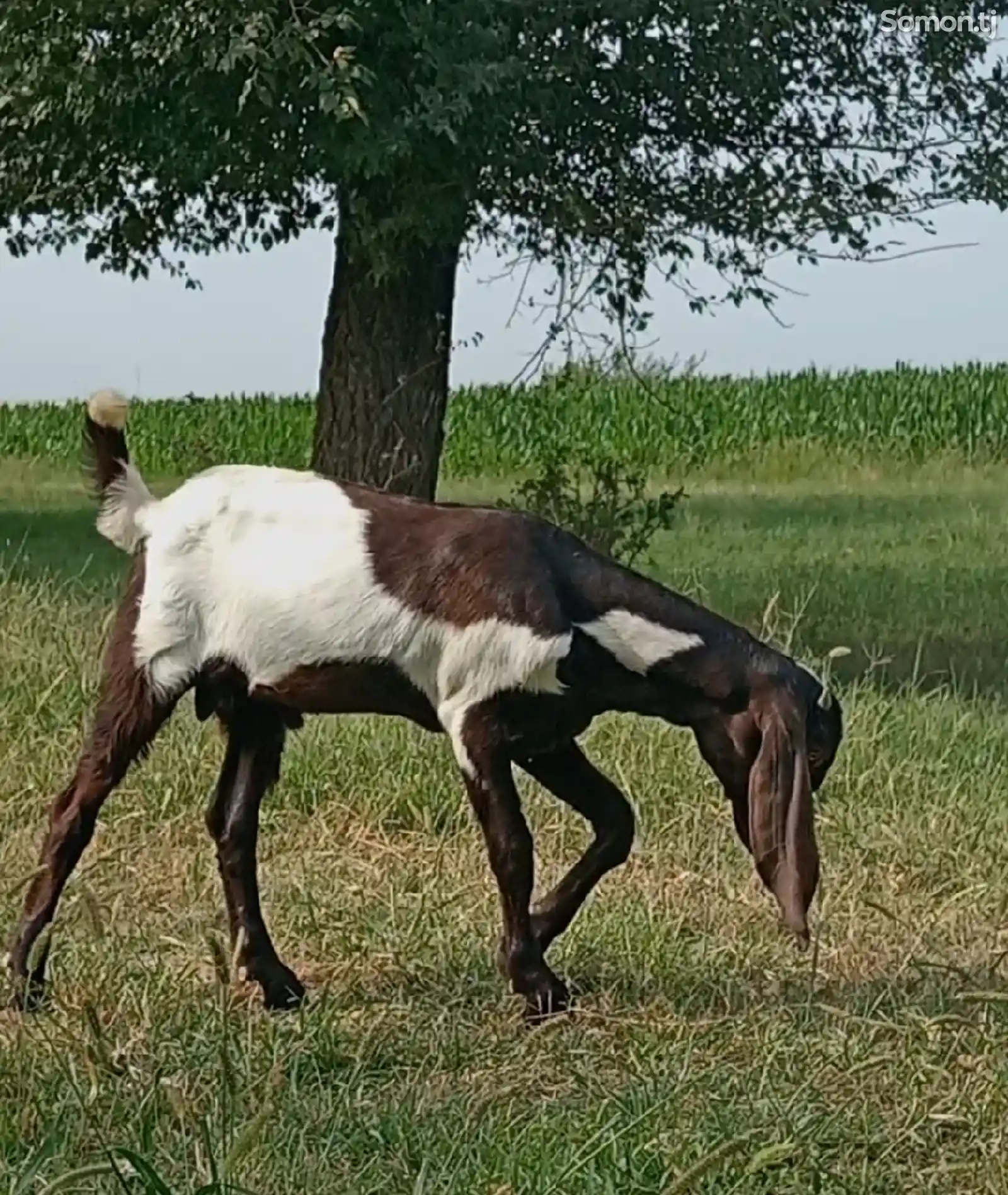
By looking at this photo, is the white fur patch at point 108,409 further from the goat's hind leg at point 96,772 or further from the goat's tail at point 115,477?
the goat's hind leg at point 96,772

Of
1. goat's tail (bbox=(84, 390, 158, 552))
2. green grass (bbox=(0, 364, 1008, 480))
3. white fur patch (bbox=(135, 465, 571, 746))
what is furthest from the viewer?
green grass (bbox=(0, 364, 1008, 480))

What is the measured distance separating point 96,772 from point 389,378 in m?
7.90

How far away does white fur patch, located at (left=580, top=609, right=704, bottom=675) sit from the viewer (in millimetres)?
4746

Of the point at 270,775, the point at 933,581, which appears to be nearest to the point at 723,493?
the point at 933,581

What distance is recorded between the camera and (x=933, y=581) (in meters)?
16.1

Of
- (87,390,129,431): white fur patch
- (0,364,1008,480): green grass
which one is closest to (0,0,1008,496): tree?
(87,390,129,431): white fur patch

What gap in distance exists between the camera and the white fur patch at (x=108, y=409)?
196 inches

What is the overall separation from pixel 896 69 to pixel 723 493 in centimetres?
1216

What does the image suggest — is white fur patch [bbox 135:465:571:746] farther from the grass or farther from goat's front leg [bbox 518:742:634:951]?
the grass

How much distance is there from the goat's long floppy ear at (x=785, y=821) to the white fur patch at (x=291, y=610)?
51 cm

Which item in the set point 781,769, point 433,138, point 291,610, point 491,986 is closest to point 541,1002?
point 491,986

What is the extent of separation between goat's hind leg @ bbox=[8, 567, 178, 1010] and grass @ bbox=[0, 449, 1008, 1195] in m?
0.15

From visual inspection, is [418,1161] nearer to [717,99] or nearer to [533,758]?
[533,758]

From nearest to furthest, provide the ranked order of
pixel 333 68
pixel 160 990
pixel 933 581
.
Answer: pixel 160 990, pixel 333 68, pixel 933 581
